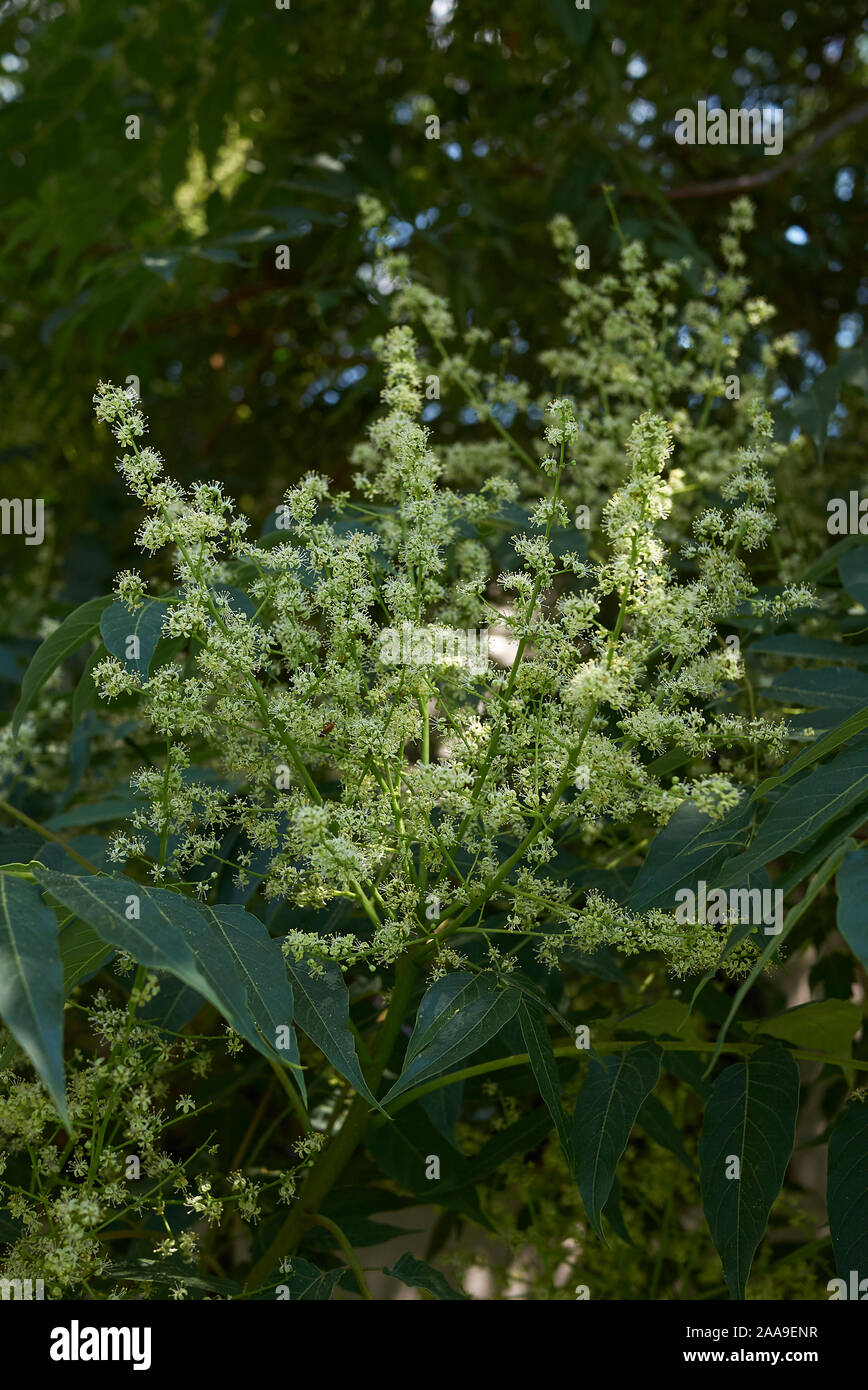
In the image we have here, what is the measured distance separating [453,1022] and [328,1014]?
0.11 m

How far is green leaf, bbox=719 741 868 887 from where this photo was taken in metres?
0.97

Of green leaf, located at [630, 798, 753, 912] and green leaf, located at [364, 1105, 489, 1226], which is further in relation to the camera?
green leaf, located at [364, 1105, 489, 1226]

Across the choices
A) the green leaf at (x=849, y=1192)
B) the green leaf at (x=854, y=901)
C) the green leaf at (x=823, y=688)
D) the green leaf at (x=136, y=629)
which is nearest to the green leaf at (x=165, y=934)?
the green leaf at (x=136, y=629)

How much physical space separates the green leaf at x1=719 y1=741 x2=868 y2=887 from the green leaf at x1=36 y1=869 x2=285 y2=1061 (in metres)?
0.42

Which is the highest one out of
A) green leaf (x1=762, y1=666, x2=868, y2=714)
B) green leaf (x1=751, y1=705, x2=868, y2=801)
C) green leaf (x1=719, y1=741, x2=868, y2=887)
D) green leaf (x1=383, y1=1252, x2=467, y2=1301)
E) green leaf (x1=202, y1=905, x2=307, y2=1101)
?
green leaf (x1=762, y1=666, x2=868, y2=714)

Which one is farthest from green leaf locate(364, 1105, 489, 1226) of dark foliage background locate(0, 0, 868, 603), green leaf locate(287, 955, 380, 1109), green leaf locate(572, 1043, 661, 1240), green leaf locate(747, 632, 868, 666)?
dark foliage background locate(0, 0, 868, 603)

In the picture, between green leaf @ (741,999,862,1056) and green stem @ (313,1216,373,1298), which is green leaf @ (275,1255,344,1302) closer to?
green stem @ (313,1216,373,1298)

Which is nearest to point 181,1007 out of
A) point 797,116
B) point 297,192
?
point 297,192

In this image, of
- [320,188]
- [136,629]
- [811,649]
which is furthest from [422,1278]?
[320,188]

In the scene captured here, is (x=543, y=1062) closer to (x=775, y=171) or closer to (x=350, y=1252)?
(x=350, y=1252)

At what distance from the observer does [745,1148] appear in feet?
3.74

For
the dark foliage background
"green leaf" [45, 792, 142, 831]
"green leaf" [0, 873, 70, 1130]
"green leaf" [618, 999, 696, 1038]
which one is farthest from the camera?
the dark foliage background

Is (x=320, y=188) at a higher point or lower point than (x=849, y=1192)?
higher

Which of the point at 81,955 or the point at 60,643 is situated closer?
the point at 81,955
